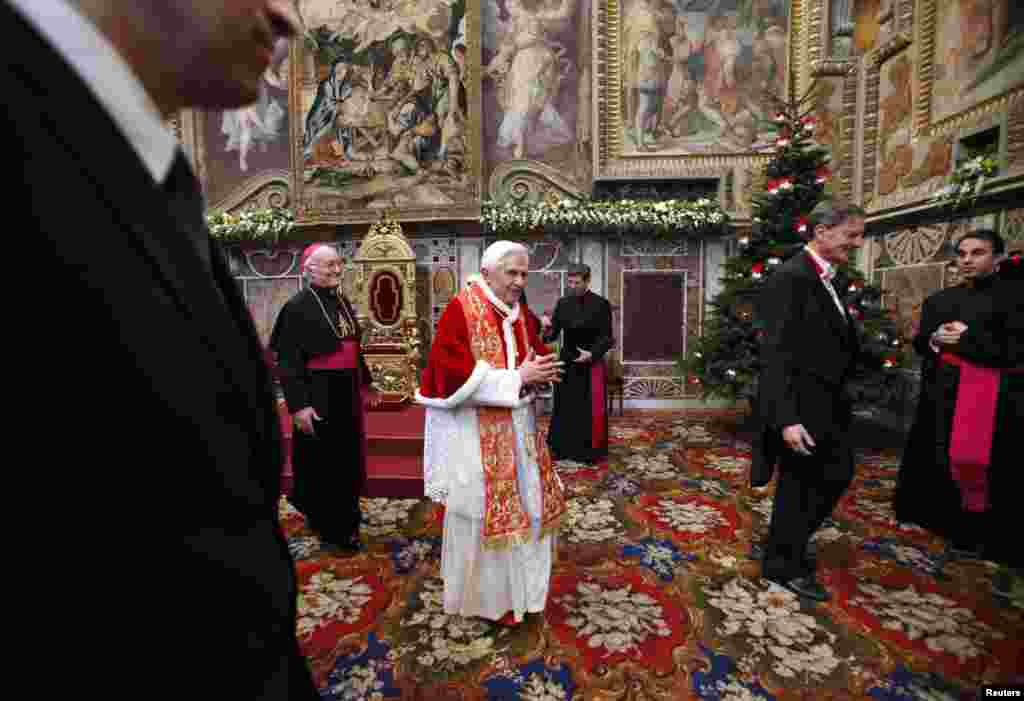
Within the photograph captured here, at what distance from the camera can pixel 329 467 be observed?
11.9 ft

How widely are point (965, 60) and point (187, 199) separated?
24.6 feet

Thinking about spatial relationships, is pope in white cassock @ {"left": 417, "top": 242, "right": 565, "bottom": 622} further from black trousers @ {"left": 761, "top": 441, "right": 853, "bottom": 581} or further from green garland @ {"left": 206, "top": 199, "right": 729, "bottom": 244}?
green garland @ {"left": 206, "top": 199, "right": 729, "bottom": 244}

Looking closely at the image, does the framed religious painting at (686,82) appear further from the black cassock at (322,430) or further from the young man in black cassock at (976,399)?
the black cassock at (322,430)

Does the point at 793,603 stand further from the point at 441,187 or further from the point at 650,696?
the point at 441,187

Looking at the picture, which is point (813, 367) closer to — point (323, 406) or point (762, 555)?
point (762, 555)

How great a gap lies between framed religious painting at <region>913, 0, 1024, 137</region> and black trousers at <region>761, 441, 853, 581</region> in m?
4.36

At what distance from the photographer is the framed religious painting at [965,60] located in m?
4.74

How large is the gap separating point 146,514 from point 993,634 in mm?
3766

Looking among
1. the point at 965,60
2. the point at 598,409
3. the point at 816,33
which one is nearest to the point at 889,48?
the point at 816,33

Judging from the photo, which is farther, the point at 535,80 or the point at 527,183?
the point at 527,183

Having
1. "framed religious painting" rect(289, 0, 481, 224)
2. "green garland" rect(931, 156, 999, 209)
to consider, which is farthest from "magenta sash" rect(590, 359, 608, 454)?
"green garland" rect(931, 156, 999, 209)

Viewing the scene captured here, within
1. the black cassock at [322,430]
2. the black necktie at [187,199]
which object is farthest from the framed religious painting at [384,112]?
the black necktie at [187,199]

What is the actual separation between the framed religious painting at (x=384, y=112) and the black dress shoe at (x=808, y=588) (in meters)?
6.68

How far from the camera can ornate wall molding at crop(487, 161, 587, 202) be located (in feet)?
27.8
